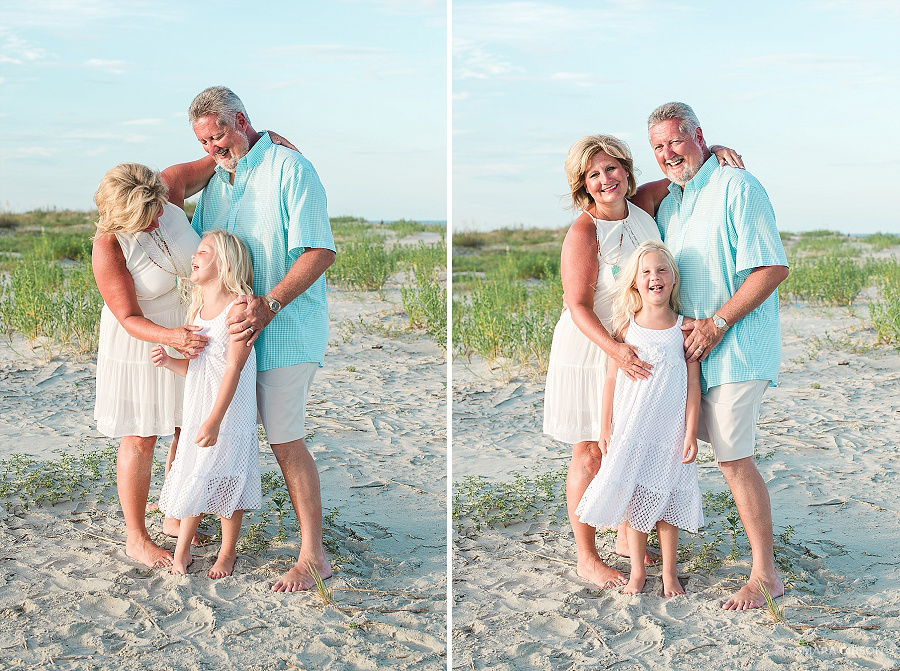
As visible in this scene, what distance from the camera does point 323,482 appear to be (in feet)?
18.4

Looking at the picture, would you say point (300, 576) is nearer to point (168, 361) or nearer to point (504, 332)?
point (168, 361)

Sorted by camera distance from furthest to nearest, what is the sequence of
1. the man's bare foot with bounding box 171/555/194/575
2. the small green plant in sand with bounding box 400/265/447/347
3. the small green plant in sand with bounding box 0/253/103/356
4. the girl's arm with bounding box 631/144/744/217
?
the small green plant in sand with bounding box 400/265/447/347
the small green plant in sand with bounding box 0/253/103/356
the man's bare foot with bounding box 171/555/194/575
the girl's arm with bounding box 631/144/744/217

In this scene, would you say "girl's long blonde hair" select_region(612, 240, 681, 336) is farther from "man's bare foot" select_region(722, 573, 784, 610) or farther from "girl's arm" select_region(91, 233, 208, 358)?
"girl's arm" select_region(91, 233, 208, 358)

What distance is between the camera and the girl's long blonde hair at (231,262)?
3795 mm

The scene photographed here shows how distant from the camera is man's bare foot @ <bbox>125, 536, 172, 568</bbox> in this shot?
4.24 meters

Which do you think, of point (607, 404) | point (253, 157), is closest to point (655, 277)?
point (607, 404)

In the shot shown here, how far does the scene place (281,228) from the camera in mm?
3908

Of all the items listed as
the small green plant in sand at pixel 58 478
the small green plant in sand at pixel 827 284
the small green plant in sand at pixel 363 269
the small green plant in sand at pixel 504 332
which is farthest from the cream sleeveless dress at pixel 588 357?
the small green plant in sand at pixel 827 284

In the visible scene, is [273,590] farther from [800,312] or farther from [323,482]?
[800,312]

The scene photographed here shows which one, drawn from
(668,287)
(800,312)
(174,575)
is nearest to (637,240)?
(668,287)

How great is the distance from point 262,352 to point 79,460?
2.53 meters

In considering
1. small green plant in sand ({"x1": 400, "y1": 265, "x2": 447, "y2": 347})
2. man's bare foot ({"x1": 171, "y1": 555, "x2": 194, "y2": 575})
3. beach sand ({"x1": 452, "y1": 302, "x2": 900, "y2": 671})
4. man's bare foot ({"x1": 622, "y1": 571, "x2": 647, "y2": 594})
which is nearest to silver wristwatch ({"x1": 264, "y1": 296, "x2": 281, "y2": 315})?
man's bare foot ({"x1": 171, "y1": 555, "x2": 194, "y2": 575})

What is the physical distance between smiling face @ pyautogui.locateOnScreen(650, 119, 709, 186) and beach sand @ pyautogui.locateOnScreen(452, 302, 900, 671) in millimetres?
1776

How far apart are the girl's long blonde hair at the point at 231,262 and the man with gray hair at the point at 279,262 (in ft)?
0.22
